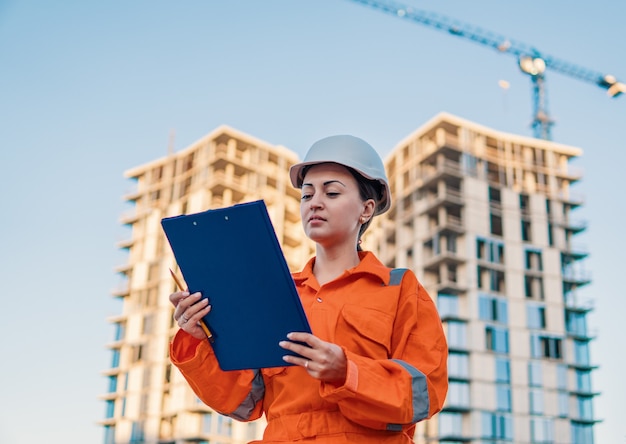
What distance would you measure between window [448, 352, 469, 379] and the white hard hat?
40.0 m

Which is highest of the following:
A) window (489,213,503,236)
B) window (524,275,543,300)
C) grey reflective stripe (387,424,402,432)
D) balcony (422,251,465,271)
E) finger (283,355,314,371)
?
window (489,213,503,236)

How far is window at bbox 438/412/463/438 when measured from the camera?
4028 centimetres

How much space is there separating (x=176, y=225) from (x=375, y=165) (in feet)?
2.26

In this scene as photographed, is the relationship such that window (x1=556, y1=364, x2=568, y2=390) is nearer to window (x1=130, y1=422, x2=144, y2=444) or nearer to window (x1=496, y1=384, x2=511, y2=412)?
window (x1=496, y1=384, x2=511, y2=412)

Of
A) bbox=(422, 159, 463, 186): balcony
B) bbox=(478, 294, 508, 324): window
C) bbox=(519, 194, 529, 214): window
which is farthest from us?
bbox=(519, 194, 529, 214): window

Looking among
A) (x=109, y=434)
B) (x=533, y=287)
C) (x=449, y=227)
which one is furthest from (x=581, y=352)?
(x=109, y=434)

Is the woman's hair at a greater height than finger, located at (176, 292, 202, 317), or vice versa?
the woman's hair

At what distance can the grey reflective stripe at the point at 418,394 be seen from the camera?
2055 mm

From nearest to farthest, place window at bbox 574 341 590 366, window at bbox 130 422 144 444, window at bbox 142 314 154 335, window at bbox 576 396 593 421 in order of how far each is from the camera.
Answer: window at bbox 576 396 593 421, window at bbox 574 341 590 366, window at bbox 130 422 144 444, window at bbox 142 314 154 335

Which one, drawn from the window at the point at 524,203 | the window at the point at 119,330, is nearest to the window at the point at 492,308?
the window at the point at 524,203

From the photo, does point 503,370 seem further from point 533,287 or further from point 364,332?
point 364,332

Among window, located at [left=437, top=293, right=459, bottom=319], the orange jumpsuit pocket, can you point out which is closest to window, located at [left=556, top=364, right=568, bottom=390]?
window, located at [left=437, top=293, right=459, bottom=319]

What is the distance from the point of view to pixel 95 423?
51125mm

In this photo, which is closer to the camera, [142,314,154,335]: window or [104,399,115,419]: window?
[142,314,154,335]: window
